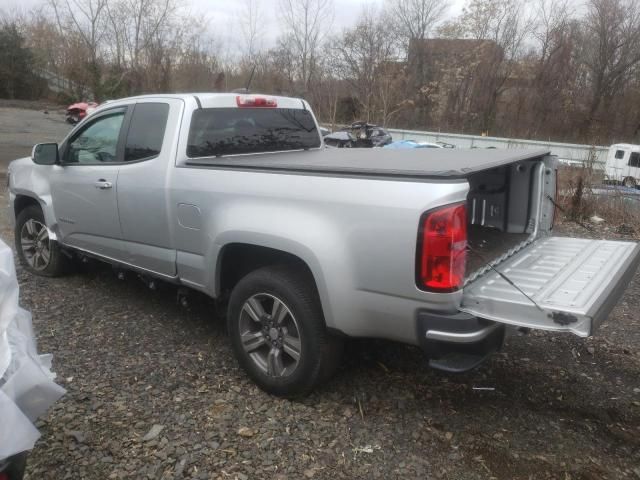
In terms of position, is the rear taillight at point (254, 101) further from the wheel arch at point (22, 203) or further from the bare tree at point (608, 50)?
the bare tree at point (608, 50)

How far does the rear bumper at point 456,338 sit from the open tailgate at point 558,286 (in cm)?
8

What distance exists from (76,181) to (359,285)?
9.80 ft

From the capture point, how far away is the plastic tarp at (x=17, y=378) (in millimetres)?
1822

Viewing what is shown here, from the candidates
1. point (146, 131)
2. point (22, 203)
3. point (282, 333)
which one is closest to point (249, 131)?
point (146, 131)

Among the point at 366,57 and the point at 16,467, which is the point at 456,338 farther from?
the point at 366,57

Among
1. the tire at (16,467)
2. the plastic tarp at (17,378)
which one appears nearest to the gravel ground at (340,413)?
the tire at (16,467)

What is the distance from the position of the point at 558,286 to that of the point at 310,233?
4.31 feet

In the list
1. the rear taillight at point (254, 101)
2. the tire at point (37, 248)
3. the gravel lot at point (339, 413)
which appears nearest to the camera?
the gravel lot at point (339, 413)

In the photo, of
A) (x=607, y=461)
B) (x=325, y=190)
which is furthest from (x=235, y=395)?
(x=607, y=461)

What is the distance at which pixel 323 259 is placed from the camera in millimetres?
2785

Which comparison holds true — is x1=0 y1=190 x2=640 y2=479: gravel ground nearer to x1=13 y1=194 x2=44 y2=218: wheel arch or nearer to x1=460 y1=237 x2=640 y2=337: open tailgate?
x1=460 y1=237 x2=640 y2=337: open tailgate

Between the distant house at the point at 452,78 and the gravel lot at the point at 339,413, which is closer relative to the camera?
the gravel lot at the point at 339,413

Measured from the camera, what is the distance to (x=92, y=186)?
14.1 feet

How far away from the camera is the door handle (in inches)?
163
